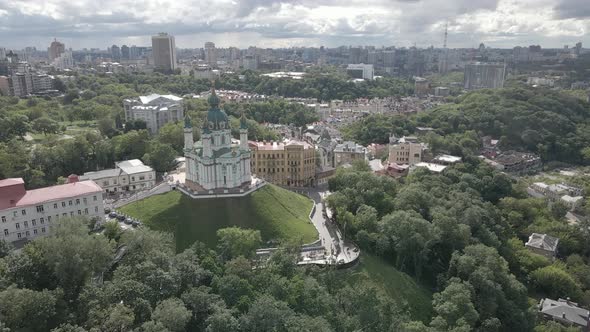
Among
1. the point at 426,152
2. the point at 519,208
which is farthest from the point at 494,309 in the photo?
the point at 426,152

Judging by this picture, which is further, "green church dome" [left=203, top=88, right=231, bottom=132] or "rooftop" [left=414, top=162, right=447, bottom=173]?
"rooftop" [left=414, top=162, right=447, bottom=173]

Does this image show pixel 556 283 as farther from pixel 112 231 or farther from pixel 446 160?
pixel 112 231

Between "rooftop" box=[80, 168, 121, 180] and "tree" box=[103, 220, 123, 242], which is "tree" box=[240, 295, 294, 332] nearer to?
"tree" box=[103, 220, 123, 242]

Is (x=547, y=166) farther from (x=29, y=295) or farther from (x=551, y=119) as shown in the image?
(x=29, y=295)

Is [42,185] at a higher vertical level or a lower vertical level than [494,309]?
higher

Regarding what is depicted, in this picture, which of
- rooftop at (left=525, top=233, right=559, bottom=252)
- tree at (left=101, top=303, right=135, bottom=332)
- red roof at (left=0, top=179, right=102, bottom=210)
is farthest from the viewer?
rooftop at (left=525, top=233, right=559, bottom=252)

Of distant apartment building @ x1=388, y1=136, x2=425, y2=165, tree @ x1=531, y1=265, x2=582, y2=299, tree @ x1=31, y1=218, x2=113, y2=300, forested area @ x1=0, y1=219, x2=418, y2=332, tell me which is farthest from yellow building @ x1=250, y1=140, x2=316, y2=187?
tree @ x1=31, y1=218, x2=113, y2=300
